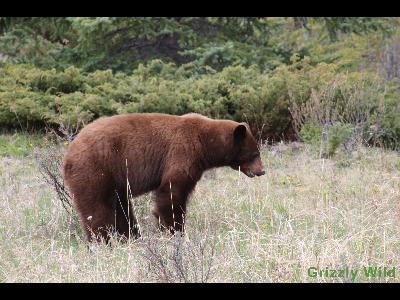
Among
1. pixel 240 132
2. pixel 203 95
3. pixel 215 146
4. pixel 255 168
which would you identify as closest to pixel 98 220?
pixel 215 146

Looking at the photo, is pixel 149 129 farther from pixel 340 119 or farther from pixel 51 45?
pixel 51 45

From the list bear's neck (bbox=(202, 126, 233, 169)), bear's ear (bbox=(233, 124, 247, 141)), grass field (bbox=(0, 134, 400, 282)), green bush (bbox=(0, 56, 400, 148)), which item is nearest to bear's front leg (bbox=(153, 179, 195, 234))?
grass field (bbox=(0, 134, 400, 282))

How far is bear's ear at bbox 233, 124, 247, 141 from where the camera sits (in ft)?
25.3

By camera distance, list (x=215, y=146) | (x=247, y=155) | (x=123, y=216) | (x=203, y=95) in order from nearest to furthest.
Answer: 1. (x=123, y=216)
2. (x=215, y=146)
3. (x=247, y=155)
4. (x=203, y=95)

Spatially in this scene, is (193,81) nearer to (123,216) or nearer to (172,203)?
(123,216)

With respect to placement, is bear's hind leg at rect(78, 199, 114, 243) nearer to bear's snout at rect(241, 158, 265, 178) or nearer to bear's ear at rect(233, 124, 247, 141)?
bear's ear at rect(233, 124, 247, 141)

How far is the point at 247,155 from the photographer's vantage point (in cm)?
798

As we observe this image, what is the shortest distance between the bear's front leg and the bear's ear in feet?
2.82

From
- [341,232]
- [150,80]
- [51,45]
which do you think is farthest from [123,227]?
[51,45]

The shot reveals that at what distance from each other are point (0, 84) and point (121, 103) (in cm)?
240

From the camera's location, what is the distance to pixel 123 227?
288 inches

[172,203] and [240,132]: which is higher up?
[240,132]

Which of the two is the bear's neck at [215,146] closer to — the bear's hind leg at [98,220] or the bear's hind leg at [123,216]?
the bear's hind leg at [123,216]

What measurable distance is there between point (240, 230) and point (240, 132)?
125 centimetres
